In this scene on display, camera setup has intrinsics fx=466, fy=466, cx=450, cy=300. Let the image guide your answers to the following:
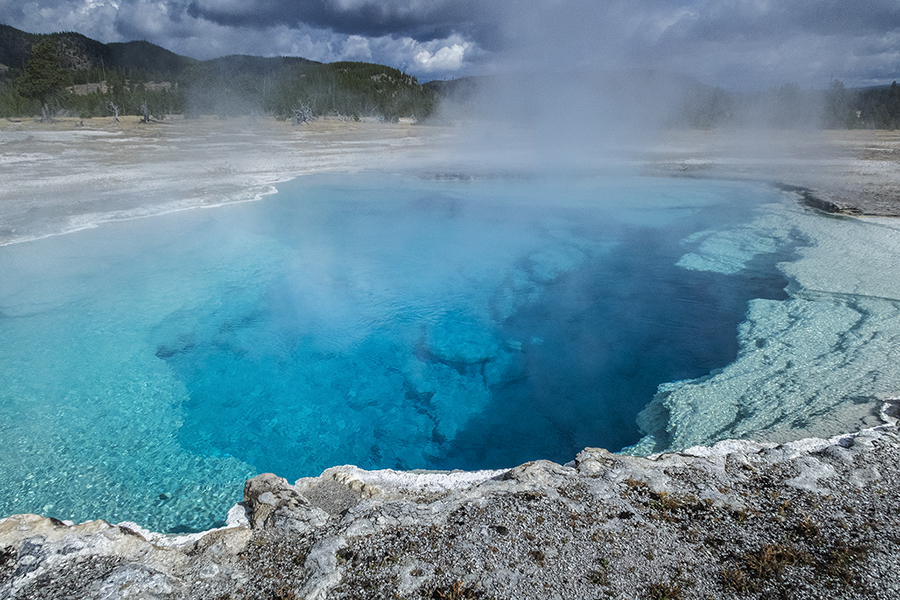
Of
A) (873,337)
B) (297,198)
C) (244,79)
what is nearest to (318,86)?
(244,79)

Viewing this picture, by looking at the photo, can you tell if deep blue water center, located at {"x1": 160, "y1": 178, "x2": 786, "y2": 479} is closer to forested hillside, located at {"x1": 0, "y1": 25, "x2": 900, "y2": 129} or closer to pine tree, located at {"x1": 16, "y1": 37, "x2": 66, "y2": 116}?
forested hillside, located at {"x1": 0, "y1": 25, "x2": 900, "y2": 129}

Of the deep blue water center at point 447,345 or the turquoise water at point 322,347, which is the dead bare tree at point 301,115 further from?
the deep blue water center at point 447,345

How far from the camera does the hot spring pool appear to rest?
4328 millimetres

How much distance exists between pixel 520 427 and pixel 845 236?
820cm

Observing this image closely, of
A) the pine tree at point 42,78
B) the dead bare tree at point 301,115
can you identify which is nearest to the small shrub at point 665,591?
the pine tree at point 42,78

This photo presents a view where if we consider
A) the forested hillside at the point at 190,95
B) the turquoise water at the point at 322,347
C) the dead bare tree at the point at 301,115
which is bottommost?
the turquoise water at the point at 322,347

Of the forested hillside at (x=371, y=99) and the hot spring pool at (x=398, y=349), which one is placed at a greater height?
the forested hillside at (x=371, y=99)

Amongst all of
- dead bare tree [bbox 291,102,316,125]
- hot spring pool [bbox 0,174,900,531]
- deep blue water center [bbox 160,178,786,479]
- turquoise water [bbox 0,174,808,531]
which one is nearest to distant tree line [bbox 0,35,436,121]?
dead bare tree [bbox 291,102,316,125]

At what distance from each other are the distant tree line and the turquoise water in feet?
122

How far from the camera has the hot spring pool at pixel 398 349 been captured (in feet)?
14.2

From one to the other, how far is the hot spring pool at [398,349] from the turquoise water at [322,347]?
0.03m

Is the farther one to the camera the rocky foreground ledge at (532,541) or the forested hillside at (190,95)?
the forested hillside at (190,95)

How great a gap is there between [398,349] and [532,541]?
13.0 feet

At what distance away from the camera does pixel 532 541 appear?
261 cm
